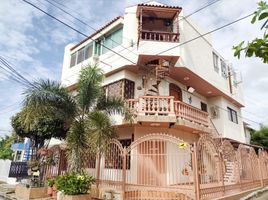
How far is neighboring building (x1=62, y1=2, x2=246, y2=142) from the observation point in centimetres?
1126

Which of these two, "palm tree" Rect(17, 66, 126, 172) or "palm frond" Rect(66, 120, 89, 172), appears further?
"palm frond" Rect(66, 120, 89, 172)

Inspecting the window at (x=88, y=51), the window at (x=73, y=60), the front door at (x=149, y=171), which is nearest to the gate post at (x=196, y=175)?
the front door at (x=149, y=171)

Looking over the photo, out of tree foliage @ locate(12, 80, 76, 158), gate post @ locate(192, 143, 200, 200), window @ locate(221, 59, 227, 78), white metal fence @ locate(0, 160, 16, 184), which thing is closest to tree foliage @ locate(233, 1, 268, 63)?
gate post @ locate(192, 143, 200, 200)

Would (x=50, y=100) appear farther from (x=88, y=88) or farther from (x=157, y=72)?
(x=157, y=72)

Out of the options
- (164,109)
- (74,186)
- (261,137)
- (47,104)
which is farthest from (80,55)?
(261,137)

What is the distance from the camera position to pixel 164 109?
1103 cm

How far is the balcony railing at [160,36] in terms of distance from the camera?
40.6 ft

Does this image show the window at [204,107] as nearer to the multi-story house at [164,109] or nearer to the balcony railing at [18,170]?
the multi-story house at [164,109]

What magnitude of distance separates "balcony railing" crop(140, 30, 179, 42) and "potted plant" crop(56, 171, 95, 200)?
7884mm

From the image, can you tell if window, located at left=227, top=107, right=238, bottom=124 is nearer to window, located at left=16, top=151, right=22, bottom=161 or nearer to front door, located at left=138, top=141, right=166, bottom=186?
front door, located at left=138, top=141, right=166, bottom=186

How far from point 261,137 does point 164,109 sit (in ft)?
57.4

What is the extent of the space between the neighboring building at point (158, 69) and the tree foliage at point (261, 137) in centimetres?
909

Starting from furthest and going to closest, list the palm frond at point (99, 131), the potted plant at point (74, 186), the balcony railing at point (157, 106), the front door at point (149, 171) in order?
1. the balcony railing at point (157, 106)
2. the front door at point (149, 171)
3. the palm frond at point (99, 131)
4. the potted plant at point (74, 186)

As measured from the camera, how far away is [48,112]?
9047mm
